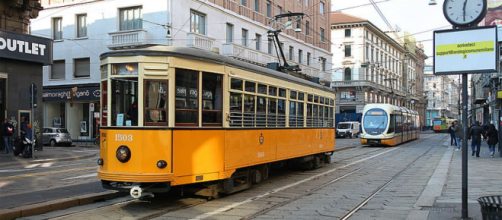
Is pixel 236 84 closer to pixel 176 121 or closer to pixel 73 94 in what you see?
pixel 176 121

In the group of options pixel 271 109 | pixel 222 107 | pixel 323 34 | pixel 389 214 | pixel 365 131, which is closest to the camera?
pixel 389 214

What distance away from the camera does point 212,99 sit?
380 inches

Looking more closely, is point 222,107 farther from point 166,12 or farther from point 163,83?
point 166,12

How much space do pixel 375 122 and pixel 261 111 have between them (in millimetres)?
23680

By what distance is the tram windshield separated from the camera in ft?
109

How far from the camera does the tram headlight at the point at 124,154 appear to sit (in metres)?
8.66

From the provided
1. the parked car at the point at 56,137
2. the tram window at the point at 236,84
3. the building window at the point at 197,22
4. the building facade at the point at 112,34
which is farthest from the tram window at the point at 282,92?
the parked car at the point at 56,137

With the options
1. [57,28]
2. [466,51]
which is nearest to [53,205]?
[466,51]

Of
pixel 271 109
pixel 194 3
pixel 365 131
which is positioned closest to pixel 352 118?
pixel 365 131

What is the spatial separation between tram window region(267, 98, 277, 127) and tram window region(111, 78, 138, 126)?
377cm

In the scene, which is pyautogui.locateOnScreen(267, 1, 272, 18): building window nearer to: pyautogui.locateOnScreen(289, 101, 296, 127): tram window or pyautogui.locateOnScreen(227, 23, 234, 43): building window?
pyautogui.locateOnScreen(227, 23, 234, 43): building window

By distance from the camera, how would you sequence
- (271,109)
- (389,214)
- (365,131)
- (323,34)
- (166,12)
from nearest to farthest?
(389,214) → (271,109) → (166,12) → (365,131) → (323,34)

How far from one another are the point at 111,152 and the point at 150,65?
5.34 ft

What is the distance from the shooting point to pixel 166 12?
31.2 metres
